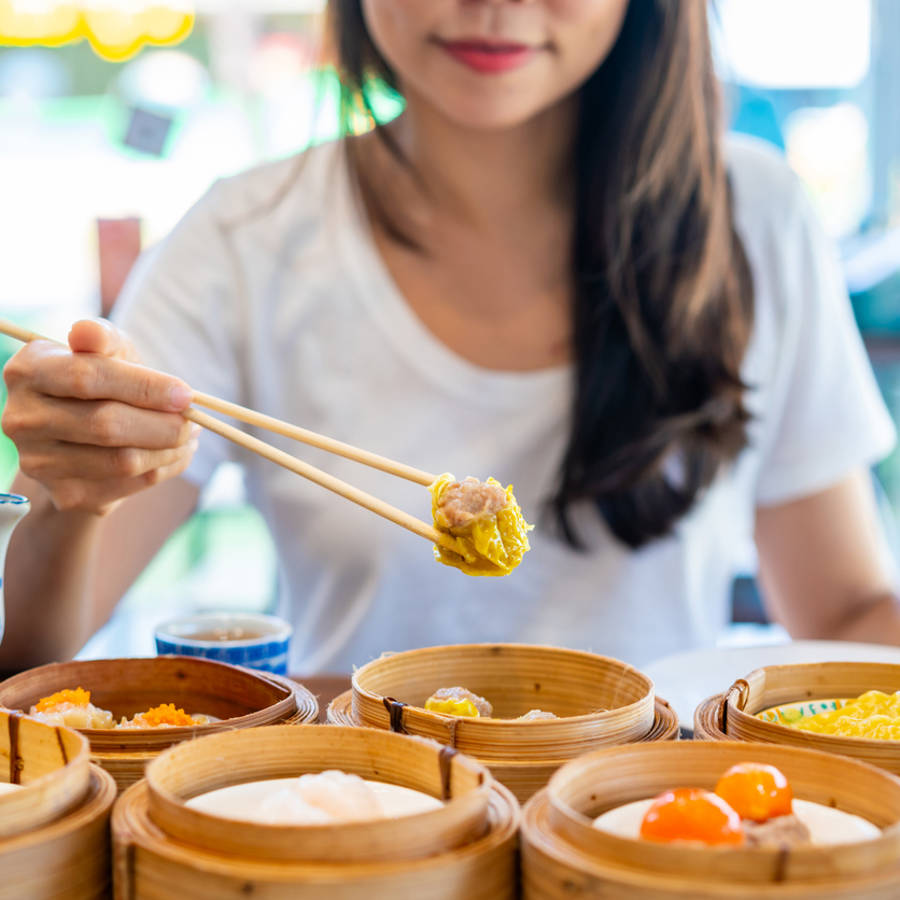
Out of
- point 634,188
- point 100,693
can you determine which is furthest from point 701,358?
point 100,693

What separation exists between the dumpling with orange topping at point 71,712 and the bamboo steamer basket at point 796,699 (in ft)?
1.98

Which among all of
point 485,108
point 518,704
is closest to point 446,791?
point 518,704

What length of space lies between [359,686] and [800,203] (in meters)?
1.71

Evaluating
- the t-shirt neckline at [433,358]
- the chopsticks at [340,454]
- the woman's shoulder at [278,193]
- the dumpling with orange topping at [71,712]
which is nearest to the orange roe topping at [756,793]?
the chopsticks at [340,454]

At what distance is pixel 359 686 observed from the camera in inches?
42.0

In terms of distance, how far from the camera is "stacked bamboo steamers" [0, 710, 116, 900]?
771 mm

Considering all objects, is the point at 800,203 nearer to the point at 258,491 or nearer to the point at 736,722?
the point at 258,491

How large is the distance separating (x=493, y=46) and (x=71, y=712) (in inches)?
47.1

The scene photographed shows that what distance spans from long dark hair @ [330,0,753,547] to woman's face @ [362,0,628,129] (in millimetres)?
241

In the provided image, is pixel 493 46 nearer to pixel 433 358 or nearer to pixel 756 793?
pixel 433 358

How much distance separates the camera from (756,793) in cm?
81

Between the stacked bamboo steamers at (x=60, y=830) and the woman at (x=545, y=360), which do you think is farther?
the woman at (x=545, y=360)

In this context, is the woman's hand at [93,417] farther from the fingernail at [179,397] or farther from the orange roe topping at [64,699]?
the orange roe topping at [64,699]

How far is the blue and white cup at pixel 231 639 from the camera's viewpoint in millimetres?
1409
